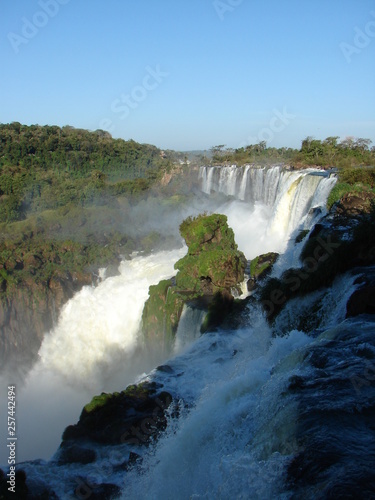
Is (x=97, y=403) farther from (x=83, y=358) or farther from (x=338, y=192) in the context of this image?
(x=338, y=192)

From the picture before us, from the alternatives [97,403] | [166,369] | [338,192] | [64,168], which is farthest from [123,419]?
[64,168]

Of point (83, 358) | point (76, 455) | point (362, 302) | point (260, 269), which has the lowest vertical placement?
point (83, 358)

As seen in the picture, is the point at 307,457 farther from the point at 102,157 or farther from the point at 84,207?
the point at 102,157

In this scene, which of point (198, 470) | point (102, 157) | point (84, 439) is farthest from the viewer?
point (102, 157)

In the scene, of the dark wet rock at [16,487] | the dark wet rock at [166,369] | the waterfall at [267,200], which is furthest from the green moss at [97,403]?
the waterfall at [267,200]

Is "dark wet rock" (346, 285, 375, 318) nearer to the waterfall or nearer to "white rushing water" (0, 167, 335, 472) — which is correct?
"white rushing water" (0, 167, 335, 472)

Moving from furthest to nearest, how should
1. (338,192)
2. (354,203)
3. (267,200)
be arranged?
(267,200) → (338,192) → (354,203)

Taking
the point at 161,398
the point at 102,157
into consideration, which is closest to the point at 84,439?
the point at 161,398
